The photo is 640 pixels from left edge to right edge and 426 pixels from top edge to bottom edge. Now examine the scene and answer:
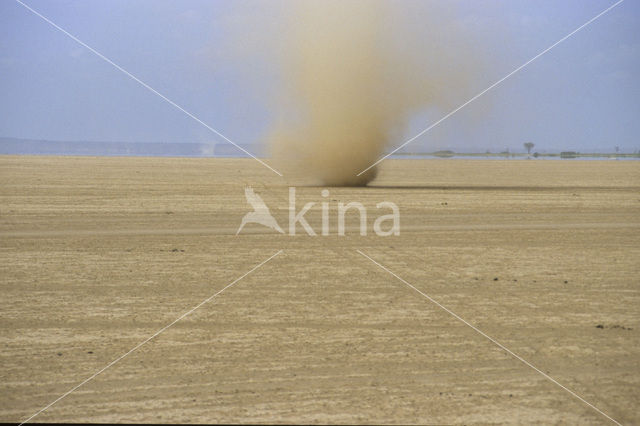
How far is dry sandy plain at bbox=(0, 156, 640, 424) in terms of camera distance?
7.19 m

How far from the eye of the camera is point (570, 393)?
24.7 ft

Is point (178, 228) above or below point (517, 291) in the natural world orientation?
above

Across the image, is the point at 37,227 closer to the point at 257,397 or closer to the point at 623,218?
the point at 257,397

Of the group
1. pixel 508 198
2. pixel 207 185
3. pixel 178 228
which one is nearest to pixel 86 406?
pixel 178 228

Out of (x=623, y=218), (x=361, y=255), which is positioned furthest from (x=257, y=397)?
(x=623, y=218)

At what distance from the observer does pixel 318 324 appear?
10.4 metres

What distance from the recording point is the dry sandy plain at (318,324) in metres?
7.19

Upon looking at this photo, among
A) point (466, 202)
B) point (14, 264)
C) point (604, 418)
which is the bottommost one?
point (604, 418)

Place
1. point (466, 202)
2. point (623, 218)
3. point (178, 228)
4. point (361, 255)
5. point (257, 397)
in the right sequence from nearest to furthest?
1. point (257, 397)
2. point (361, 255)
3. point (178, 228)
4. point (623, 218)
5. point (466, 202)

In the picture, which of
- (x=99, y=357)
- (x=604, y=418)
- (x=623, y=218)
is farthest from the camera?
(x=623, y=218)

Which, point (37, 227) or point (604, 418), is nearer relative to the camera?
point (604, 418)

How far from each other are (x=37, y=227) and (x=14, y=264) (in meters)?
6.61

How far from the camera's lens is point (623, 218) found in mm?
25406

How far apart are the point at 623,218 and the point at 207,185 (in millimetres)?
23982
